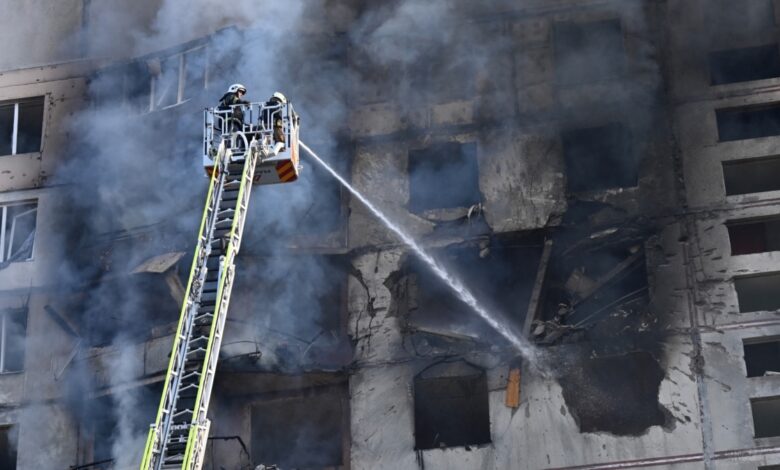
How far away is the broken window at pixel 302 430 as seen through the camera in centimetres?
2317

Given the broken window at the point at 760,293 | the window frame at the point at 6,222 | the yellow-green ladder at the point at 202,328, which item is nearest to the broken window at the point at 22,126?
the window frame at the point at 6,222

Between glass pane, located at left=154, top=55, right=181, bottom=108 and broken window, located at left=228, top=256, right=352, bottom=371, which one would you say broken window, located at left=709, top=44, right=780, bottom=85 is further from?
glass pane, located at left=154, top=55, right=181, bottom=108

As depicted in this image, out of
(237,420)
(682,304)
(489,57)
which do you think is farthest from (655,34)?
(237,420)

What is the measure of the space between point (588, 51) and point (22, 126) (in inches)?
458

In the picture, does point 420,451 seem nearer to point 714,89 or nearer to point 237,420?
point 237,420

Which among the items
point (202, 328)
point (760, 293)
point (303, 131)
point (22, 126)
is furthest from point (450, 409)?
point (22, 126)

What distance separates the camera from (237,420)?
925 inches

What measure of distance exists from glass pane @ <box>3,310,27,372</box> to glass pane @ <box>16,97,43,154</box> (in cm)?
Answer: 369

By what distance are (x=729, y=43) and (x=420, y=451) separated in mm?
8964

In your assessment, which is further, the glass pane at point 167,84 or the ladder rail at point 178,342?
the glass pane at point 167,84

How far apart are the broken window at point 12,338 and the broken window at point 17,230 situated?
1.15 metres

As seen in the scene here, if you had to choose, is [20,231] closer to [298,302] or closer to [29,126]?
[29,126]

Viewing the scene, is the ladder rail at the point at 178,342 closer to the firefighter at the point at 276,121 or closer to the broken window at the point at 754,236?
the firefighter at the point at 276,121

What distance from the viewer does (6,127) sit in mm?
27375
